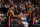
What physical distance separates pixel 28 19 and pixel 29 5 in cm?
38

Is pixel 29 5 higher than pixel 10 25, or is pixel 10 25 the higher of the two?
pixel 29 5

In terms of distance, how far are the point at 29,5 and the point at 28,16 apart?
30cm

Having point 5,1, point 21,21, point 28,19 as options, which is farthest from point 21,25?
point 5,1

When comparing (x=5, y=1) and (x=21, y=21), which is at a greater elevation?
(x=5, y=1)

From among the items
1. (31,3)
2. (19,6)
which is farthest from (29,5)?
(19,6)

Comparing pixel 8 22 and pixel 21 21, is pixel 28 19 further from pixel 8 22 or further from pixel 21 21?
pixel 8 22

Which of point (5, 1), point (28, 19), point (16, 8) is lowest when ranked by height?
point (28, 19)

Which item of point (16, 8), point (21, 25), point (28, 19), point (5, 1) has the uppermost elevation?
point (5, 1)

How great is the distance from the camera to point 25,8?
235cm

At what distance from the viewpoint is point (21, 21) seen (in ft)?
7.55

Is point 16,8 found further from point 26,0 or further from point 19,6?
point 26,0

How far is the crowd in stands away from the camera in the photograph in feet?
7.57

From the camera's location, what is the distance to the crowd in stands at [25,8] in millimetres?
2309

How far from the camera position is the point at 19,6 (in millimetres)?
2334
